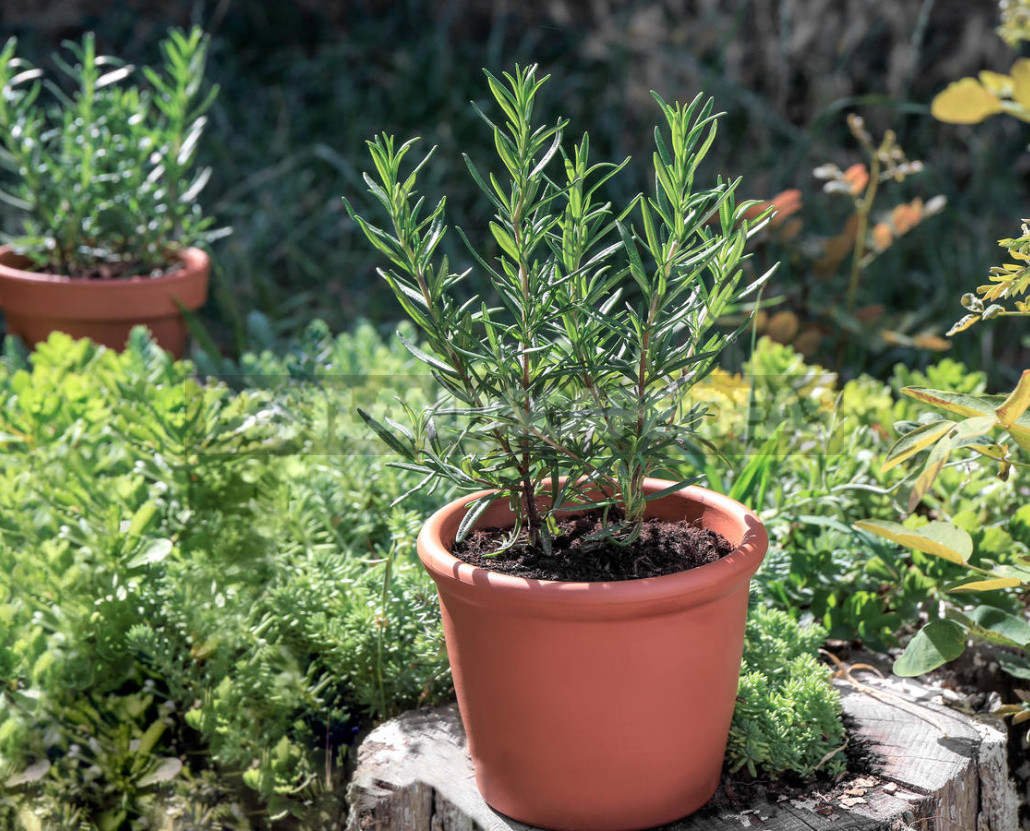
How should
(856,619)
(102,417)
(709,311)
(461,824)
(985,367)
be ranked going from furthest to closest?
(985,367) < (102,417) < (856,619) < (461,824) < (709,311)

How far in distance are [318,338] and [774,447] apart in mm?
948

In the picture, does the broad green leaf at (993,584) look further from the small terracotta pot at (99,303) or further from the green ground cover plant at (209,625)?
the small terracotta pot at (99,303)

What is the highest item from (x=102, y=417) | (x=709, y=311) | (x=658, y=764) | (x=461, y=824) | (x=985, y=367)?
(x=709, y=311)

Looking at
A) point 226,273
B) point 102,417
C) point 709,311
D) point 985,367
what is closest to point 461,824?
point 709,311

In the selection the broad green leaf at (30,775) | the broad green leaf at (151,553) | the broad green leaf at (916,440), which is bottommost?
the broad green leaf at (30,775)

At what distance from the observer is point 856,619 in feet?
5.60

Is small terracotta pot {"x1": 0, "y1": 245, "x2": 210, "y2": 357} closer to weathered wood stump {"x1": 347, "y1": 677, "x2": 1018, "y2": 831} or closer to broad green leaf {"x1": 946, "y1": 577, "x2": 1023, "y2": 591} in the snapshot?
weathered wood stump {"x1": 347, "y1": 677, "x2": 1018, "y2": 831}

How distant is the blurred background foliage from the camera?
420 centimetres

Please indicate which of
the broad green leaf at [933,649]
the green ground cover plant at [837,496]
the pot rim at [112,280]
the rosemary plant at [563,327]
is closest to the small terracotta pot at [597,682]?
the rosemary plant at [563,327]

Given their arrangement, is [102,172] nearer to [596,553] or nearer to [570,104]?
[596,553]

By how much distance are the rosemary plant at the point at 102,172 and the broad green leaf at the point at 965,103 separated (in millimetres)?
2072

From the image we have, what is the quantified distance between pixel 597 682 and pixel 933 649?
1.54ft

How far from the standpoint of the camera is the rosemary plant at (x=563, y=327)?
1181mm

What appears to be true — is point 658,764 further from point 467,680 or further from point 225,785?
point 225,785
